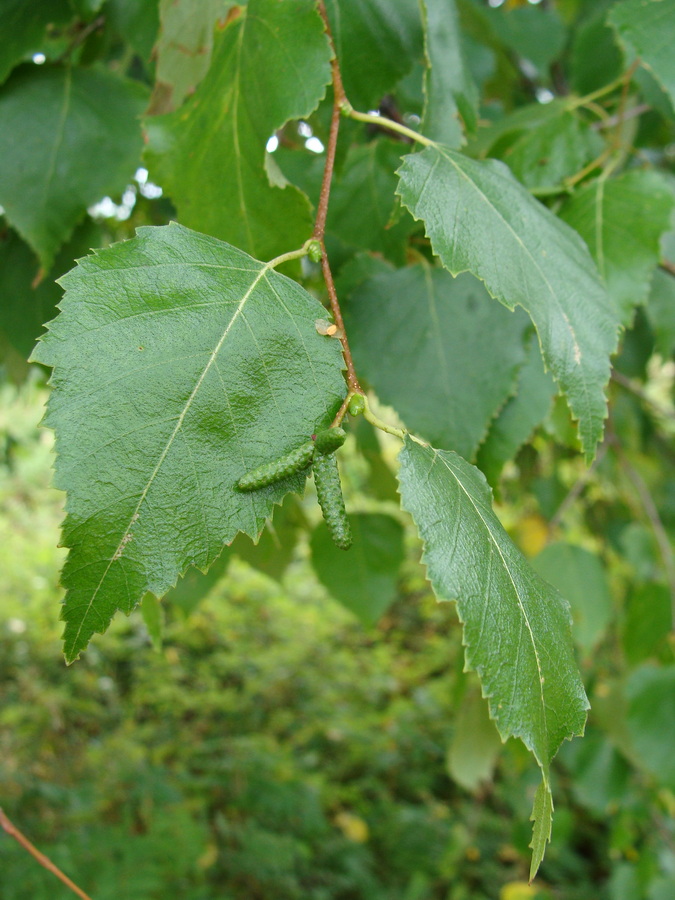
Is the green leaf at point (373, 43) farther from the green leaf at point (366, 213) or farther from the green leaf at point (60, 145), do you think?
the green leaf at point (60, 145)

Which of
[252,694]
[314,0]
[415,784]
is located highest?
[314,0]

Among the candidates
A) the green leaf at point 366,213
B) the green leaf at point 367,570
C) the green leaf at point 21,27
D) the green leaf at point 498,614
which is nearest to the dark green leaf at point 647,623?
the green leaf at point 367,570

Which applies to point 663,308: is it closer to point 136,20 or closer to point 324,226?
point 324,226

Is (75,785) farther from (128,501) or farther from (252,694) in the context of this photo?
(128,501)

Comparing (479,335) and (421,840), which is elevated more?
(479,335)

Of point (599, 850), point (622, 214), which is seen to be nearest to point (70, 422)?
point (622, 214)

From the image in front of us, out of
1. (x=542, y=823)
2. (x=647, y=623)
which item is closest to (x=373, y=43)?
(x=542, y=823)
